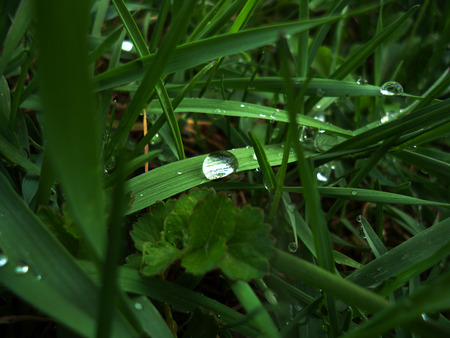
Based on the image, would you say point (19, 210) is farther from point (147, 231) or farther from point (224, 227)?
point (224, 227)

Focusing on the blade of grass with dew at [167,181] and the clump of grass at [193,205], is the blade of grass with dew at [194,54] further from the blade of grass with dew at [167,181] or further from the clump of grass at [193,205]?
the blade of grass with dew at [167,181]

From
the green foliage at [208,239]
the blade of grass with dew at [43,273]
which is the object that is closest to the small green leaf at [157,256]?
the green foliage at [208,239]

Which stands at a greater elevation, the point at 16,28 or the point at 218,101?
the point at 16,28

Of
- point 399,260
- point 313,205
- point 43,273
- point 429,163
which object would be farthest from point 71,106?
point 429,163

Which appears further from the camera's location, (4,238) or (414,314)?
(4,238)

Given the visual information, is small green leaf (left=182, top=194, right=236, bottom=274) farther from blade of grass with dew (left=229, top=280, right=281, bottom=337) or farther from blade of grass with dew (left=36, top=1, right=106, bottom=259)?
blade of grass with dew (left=36, top=1, right=106, bottom=259)

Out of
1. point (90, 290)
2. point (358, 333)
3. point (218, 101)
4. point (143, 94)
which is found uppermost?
point (218, 101)

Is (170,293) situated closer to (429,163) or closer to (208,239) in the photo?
(208,239)

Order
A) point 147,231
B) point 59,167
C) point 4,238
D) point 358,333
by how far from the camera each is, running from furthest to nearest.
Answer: point 147,231 → point 4,238 → point 358,333 → point 59,167

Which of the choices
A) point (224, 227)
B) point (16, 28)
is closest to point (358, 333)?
point (224, 227)
